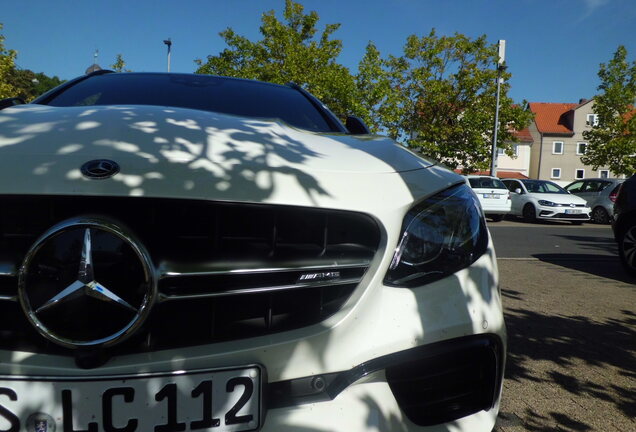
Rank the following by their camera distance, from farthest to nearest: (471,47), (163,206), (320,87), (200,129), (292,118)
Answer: (471,47)
(320,87)
(292,118)
(200,129)
(163,206)

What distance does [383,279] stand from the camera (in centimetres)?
145

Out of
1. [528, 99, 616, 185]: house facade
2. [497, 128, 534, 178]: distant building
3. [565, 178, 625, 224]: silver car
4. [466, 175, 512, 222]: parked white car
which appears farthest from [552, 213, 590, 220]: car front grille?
[497, 128, 534, 178]: distant building

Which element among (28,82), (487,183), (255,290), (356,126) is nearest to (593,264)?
(356,126)

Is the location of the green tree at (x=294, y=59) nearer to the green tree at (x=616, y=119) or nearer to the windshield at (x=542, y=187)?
the windshield at (x=542, y=187)

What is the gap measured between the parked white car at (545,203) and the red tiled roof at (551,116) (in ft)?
135

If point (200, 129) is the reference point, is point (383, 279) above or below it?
below

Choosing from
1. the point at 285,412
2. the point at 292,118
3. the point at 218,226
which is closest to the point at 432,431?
the point at 285,412

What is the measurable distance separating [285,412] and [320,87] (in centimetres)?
2417

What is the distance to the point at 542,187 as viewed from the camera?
62.3 feet

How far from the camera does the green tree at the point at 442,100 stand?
26.8 metres

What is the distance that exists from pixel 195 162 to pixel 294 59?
2426 centimetres

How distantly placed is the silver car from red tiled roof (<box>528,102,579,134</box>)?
40.5 meters

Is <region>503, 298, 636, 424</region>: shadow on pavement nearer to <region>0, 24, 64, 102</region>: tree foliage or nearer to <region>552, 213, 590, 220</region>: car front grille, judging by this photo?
<region>0, 24, 64, 102</region>: tree foliage

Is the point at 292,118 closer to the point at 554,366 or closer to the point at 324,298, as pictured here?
the point at 324,298
